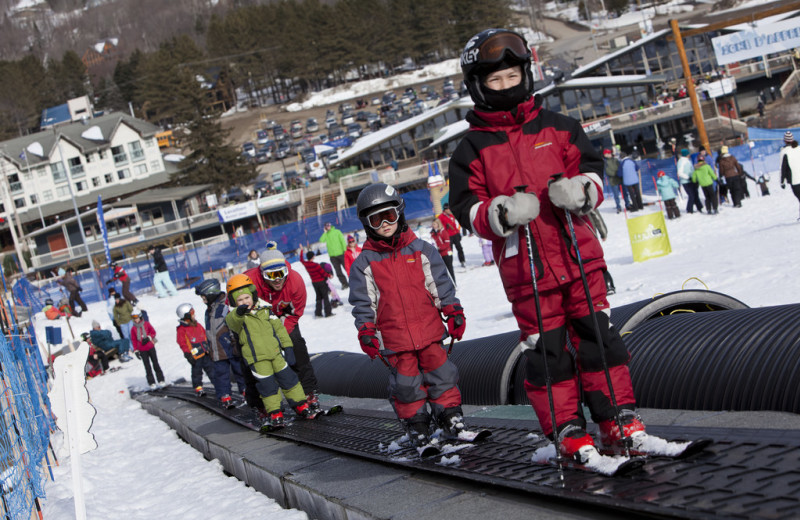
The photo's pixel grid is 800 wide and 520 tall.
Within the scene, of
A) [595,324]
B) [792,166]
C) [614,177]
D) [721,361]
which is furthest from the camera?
[614,177]

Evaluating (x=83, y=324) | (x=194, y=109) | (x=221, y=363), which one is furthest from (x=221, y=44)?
(x=221, y=363)

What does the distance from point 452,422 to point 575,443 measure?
1743mm

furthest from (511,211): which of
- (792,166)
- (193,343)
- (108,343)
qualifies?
(108,343)

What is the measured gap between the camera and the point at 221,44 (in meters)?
145

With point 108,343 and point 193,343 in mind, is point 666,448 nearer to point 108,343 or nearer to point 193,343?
point 193,343

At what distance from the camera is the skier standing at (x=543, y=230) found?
4203 millimetres

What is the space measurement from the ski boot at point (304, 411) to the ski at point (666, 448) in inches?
199

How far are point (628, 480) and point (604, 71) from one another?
6588 cm

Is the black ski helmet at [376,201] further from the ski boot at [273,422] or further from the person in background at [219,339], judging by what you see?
the person in background at [219,339]

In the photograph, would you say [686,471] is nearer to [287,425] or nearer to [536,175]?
[536,175]

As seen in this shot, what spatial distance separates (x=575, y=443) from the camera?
4188 millimetres

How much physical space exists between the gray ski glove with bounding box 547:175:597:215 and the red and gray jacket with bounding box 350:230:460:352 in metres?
1.88

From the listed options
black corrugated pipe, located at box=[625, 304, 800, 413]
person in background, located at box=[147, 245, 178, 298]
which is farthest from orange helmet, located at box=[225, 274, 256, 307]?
person in background, located at box=[147, 245, 178, 298]

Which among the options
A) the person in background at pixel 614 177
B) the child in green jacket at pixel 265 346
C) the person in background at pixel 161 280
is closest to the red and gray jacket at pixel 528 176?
the child in green jacket at pixel 265 346
